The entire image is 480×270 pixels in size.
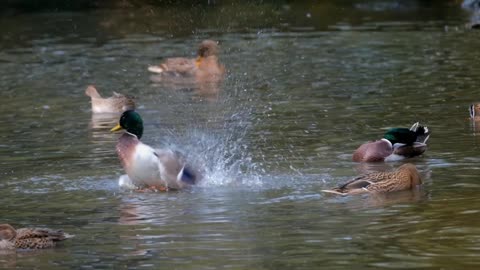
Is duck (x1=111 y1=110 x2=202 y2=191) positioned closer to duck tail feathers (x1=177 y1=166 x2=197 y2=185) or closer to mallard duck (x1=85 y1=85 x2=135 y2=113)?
duck tail feathers (x1=177 y1=166 x2=197 y2=185)

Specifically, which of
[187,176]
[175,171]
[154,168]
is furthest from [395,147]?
[154,168]

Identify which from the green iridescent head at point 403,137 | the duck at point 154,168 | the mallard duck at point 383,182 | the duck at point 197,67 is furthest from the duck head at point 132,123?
the duck at point 197,67

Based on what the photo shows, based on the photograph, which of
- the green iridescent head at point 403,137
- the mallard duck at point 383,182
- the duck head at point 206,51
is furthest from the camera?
the duck head at point 206,51

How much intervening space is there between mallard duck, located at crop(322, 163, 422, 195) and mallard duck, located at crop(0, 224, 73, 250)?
3.06 m

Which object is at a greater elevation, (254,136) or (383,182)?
(383,182)

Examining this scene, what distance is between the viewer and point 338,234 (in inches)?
415

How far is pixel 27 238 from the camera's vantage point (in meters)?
10.4

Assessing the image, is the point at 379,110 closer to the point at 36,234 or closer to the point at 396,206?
the point at 396,206

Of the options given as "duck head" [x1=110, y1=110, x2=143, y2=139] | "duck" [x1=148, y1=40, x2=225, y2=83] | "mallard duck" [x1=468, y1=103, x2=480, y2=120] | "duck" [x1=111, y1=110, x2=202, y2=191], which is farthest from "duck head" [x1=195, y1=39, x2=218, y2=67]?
"duck" [x1=111, y1=110, x2=202, y2=191]

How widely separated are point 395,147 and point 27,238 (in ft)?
18.7

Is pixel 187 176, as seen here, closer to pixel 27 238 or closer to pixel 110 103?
pixel 27 238

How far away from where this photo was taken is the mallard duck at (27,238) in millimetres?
10359

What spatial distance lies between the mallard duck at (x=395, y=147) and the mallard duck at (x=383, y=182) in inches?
67.2

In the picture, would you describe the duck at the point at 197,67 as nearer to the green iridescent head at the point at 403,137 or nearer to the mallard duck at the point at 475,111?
the mallard duck at the point at 475,111
